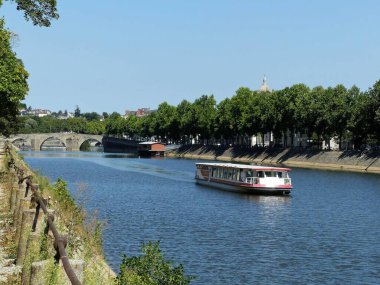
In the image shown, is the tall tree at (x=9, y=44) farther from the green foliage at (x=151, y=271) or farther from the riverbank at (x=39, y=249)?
the green foliage at (x=151, y=271)

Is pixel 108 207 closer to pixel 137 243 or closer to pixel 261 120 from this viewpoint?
pixel 137 243

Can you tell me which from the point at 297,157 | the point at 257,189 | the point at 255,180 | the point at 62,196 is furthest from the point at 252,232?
the point at 297,157

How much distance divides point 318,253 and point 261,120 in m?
117

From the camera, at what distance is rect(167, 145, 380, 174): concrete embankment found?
11031 centimetres

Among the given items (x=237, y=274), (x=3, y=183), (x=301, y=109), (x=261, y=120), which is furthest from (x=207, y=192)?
(x=261, y=120)

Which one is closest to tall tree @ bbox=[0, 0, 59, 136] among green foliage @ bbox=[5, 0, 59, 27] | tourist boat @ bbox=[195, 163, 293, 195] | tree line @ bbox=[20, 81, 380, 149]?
green foliage @ bbox=[5, 0, 59, 27]

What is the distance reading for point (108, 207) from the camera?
4969cm

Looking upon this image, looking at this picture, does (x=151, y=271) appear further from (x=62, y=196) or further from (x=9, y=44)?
(x=9, y=44)

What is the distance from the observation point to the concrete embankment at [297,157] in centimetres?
11031

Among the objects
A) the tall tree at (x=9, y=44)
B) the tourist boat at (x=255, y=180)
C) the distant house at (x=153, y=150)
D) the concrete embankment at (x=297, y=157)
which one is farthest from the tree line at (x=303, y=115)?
the tall tree at (x=9, y=44)

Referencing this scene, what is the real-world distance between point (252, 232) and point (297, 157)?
94735mm

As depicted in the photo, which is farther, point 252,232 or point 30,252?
point 252,232

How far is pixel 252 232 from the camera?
1529 inches

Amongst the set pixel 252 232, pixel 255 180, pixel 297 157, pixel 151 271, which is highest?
pixel 297 157
